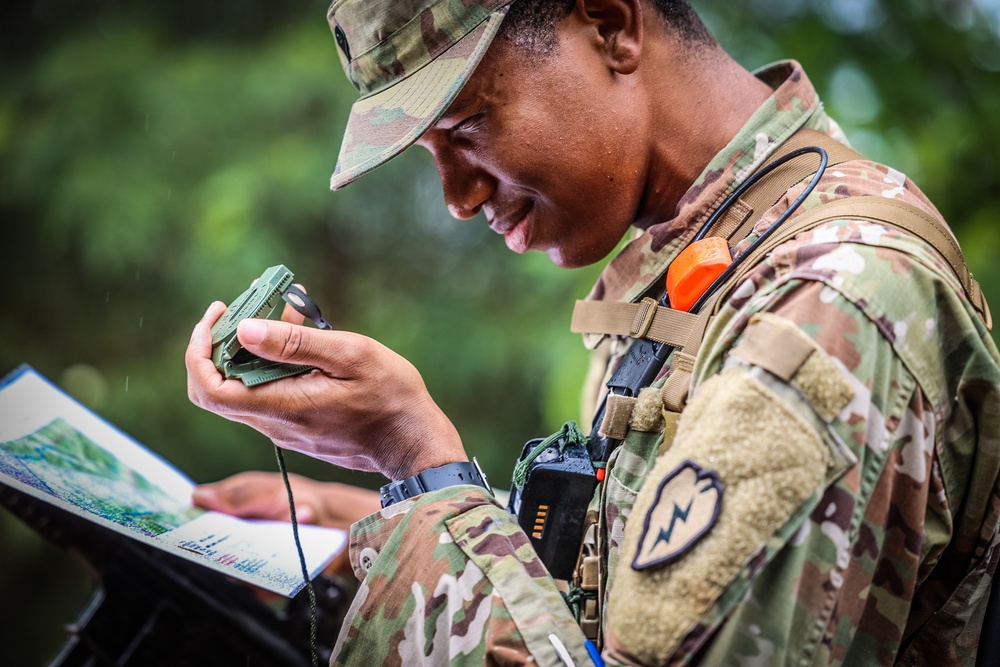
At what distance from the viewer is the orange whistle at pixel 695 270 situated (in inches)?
55.1

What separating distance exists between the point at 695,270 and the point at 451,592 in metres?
0.62

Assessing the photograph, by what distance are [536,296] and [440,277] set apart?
29.1 inches

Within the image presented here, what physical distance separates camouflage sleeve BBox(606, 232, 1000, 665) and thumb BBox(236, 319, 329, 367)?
60 cm

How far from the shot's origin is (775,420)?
1.00 meters

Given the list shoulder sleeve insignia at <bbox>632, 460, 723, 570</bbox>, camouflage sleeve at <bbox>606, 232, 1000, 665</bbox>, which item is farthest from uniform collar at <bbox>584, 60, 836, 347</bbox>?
shoulder sleeve insignia at <bbox>632, 460, 723, 570</bbox>

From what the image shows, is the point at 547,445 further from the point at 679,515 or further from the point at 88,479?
the point at 88,479

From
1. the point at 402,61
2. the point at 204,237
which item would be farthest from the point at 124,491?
the point at 204,237

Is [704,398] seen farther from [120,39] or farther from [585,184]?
[120,39]

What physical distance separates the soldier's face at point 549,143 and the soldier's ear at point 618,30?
2 cm

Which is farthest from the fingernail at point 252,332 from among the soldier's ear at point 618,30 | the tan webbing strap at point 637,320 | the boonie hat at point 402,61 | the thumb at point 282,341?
the soldier's ear at point 618,30

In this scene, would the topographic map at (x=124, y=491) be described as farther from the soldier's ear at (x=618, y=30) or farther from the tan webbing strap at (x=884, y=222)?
the soldier's ear at (x=618, y=30)

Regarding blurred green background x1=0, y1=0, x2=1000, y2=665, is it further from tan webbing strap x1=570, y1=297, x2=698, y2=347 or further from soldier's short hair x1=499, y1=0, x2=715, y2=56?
soldier's short hair x1=499, y1=0, x2=715, y2=56

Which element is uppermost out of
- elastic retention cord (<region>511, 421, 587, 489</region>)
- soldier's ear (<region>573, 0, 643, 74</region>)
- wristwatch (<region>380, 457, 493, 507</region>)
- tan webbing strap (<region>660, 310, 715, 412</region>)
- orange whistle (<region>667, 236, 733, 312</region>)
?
soldier's ear (<region>573, 0, 643, 74</region>)

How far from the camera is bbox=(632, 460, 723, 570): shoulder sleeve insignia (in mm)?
988
